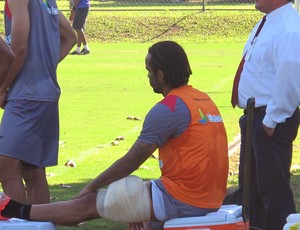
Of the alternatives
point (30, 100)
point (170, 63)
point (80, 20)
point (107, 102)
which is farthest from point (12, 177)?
point (80, 20)

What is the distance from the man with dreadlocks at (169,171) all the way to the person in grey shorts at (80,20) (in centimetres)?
1682

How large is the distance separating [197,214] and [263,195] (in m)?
1.21

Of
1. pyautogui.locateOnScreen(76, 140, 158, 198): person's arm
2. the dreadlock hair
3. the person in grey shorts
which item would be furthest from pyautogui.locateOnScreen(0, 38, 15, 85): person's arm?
the person in grey shorts

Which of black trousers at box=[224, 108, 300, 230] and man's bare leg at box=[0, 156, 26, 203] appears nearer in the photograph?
man's bare leg at box=[0, 156, 26, 203]

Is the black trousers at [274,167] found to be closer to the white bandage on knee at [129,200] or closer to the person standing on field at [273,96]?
the person standing on field at [273,96]

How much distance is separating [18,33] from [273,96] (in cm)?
183

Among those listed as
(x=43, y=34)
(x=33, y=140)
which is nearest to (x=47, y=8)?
(x=43, y=34)

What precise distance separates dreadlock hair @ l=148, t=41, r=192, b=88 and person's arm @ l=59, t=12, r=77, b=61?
4.02 feet

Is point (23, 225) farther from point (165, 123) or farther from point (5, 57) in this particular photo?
point (5, 57)

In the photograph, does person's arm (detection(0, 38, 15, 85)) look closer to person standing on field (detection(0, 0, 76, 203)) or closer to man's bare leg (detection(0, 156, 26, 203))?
person standing on field (detection(0, 0, 76, 203))

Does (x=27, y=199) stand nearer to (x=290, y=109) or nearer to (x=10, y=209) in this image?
(x=10, y=209)

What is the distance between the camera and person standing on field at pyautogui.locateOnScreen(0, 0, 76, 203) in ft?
19.9

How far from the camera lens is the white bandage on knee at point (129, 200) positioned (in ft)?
17.4

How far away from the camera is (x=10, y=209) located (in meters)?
5.57
